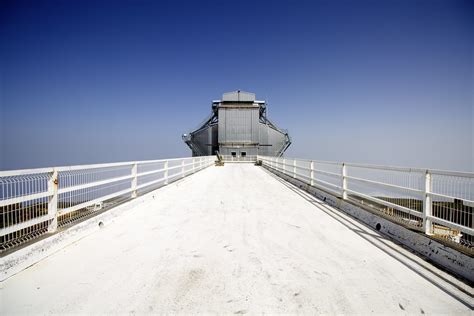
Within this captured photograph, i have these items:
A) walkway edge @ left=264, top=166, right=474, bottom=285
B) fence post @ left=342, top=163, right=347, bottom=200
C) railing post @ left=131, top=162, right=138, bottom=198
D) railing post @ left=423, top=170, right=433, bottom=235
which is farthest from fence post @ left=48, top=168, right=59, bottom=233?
fence post @ left=342, top=163, right=347, bottom=200

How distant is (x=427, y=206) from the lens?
3559 millimetres

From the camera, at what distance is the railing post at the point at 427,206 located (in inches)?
135

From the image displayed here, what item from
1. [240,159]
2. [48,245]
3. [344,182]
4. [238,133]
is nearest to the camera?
[48,245]

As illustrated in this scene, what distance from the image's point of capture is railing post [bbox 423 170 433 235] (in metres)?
3.42

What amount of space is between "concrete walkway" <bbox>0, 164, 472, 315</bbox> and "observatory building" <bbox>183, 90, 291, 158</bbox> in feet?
107

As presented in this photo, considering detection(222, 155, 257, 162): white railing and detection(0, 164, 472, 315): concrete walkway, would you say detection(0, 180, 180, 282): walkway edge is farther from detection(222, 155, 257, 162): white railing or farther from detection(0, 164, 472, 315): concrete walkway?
detection(222, 155, 257, 162): white railing

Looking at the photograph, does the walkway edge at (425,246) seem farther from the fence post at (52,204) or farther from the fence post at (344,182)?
the fence post at (52,204)

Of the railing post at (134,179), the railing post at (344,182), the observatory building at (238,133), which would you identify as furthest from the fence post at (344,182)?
the observatory building at (238,133)

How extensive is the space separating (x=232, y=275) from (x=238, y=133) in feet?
115

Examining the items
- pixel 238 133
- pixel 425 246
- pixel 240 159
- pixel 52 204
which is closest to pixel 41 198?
pixel 52 204

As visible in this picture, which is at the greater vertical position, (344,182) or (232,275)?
(344,182)

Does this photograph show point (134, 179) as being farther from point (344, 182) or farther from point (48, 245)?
point (344, 182)

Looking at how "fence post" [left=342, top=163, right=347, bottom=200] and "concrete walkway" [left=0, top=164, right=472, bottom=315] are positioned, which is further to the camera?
"fence post" [left=342, top=163, right=347, bottom=200]

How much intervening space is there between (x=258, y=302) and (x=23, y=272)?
3.00 m
